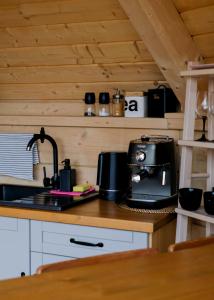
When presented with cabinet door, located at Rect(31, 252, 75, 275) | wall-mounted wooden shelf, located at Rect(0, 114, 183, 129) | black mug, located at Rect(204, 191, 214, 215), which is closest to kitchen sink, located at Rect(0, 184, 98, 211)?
cabinet door, located at Rect(31, 252, 75, 275)

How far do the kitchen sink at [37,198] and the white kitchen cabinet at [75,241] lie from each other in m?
0.10

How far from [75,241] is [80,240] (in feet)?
0.08

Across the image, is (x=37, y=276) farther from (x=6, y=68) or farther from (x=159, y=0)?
(x=6, y=68)

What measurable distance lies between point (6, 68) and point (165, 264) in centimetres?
214

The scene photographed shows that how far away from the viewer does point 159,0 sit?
224 centimetres

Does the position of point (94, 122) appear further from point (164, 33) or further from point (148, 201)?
point (164, 33)

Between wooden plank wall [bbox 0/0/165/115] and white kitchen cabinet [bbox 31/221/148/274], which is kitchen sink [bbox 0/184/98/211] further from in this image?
wooden plank wall [bbox 0/0/165/115]

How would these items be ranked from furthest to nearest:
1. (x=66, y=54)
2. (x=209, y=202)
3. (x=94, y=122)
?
(x=94, y=122)
(x=66, y=54)
(x=209, y=202)

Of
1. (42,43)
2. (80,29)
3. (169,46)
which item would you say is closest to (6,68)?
(42,43)

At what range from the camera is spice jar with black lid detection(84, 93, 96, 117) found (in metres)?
3.00

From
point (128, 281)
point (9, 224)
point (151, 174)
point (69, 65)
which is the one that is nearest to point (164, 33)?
point (151, 174)

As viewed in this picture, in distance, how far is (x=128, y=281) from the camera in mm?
1251

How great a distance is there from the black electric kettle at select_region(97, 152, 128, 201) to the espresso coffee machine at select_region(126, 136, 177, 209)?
172 millimetres

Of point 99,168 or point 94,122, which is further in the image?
point 94,122
